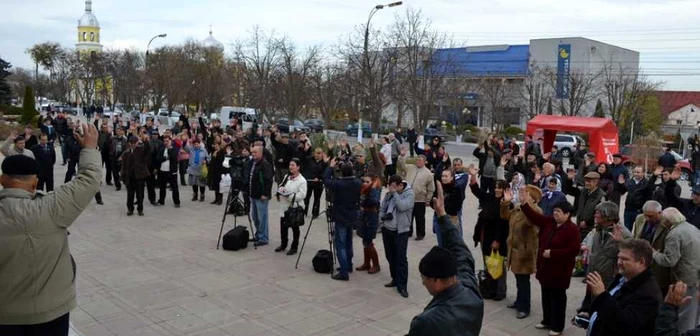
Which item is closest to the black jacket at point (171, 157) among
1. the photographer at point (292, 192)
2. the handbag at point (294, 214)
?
the photographer at point (292, 192)

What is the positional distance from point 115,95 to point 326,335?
5337 centimetres

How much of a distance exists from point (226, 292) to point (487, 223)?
3619mm

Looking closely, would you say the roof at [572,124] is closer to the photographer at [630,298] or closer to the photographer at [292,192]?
the photographer at [292,192]

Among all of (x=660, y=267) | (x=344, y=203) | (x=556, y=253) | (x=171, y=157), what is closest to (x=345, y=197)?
(x=344, y=203)

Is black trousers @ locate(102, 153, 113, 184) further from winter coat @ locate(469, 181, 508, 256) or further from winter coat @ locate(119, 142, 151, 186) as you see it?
winter coat @ locate(469, 181, 508, 256)

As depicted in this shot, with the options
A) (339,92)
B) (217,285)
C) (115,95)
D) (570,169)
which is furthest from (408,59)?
A: (115,95)

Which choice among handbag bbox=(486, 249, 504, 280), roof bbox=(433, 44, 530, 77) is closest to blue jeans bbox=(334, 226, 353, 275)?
handbag bbox=(486, 249, 504, 280)

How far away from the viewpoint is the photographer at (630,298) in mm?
3709

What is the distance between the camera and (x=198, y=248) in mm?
10172

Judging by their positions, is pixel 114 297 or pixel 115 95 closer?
pixel 114 297

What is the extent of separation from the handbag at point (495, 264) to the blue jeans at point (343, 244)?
207 centimetres

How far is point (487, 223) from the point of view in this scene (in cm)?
765

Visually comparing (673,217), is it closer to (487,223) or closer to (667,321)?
(487,223)

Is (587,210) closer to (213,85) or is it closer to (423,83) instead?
(423,83)
